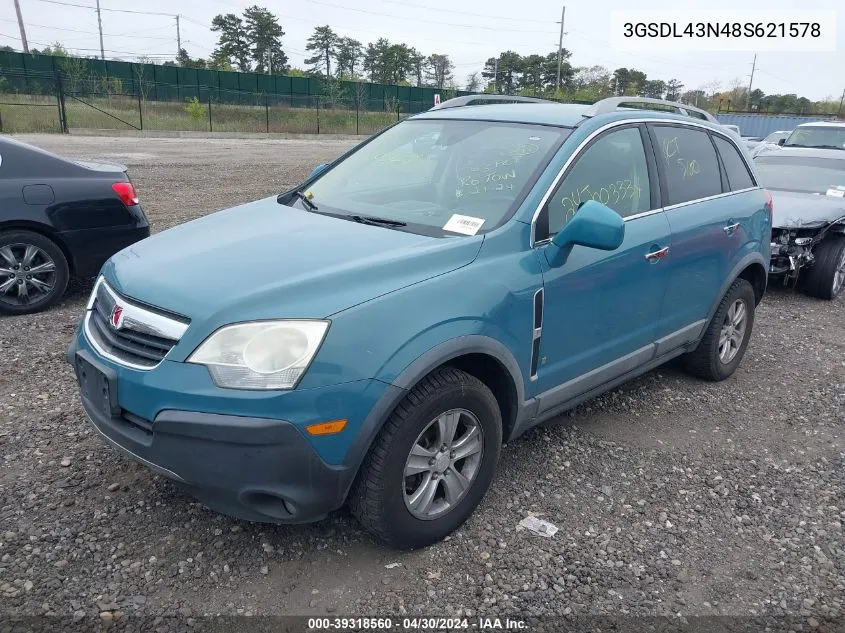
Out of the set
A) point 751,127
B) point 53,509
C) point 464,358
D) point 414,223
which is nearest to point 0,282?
point 53,509

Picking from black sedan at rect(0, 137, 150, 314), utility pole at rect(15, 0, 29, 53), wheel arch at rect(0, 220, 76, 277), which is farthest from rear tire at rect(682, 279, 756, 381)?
utility pole at rect(15, 0, 29, 53)

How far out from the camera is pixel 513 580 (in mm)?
2791

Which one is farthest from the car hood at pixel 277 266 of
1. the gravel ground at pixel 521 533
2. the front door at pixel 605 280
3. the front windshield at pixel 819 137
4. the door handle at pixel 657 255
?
the front windshield at pixel 819 137

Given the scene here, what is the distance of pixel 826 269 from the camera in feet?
23.6

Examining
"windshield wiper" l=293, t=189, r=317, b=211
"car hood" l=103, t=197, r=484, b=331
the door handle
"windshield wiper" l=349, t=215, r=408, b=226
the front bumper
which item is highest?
"windshield wiper" l=293, t=189, r=317, b=211

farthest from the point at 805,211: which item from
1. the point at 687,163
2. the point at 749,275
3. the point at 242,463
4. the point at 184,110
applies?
the point at 184,110

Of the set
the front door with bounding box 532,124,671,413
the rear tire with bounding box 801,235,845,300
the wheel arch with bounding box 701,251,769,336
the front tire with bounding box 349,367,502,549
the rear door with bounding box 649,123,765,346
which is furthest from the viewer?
the rear tire with bounding box 801,235,845,300

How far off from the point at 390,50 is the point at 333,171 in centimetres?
6945

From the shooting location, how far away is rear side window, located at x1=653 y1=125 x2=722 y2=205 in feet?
13.3

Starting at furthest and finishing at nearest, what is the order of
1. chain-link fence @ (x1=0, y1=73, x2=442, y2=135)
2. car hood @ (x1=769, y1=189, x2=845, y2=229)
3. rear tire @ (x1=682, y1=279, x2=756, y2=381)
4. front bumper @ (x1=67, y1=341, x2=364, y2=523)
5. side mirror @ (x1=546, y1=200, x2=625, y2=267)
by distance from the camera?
chain-link fence @ (x1=0, y1=73, x2=442, y2=135) < car hood @ (x1=769, y1=189, x2=845, y2=229) < rear tire @ (x1=682, y1=279, x2=756, y2=381) < side mirror @ (x1=546, y1=200, x2=625, y2=267) < front bumper @ (x1=67, y1=341, x2=364, y2=523)

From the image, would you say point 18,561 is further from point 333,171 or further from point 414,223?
point 333,171

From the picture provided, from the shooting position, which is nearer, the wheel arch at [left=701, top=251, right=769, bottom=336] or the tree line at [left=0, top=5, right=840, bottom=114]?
the wheel arch at [left=701, top=251, right=769, bottom=336]

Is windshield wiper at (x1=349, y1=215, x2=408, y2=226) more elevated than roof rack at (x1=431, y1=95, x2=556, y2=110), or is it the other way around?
roof rack at (x1=431, y1=95, x2=556, y2=110)

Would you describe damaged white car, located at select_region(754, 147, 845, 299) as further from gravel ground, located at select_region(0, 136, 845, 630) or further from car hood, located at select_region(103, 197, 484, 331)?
car hood, located at select_region(103, 197, 484, 331)
